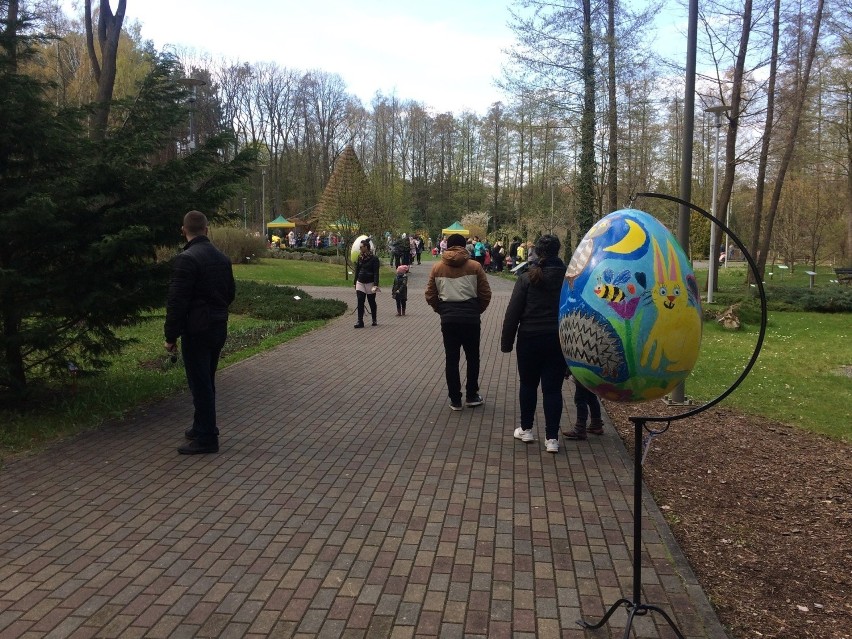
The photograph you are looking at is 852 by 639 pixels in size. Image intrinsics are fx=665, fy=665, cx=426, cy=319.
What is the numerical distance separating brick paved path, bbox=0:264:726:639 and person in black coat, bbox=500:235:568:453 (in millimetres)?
493

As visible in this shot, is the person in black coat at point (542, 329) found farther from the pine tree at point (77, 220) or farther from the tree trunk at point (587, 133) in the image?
the tree trunk at point (587, 133)

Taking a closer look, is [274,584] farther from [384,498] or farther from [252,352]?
[252,352]

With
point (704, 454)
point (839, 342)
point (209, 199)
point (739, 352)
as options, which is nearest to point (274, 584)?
point (704, 454)

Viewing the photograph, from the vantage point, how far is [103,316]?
22.4ft

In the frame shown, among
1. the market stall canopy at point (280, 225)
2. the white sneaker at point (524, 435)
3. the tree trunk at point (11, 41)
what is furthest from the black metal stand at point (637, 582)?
the market stall canopy at point (280, 225)

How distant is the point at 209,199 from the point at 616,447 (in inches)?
201

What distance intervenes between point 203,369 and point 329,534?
7.42 ft

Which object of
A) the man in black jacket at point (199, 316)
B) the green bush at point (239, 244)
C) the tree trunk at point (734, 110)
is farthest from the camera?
the green bush at point (239, 244)

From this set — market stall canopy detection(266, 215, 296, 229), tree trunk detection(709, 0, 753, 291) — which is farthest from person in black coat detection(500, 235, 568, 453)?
market stall canopy detection(266, 215, 296, 229)

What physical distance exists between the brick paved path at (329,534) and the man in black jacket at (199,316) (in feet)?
1.06

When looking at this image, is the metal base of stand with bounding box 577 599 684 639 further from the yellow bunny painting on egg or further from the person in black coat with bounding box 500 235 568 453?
the person in black coat with bounding box 500 235 568 453

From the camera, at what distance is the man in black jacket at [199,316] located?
18.3 ft

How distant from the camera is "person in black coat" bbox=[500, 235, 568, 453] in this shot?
572 cm

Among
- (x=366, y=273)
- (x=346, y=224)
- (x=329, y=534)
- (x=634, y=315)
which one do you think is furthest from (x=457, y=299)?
(x=346, y=224)
